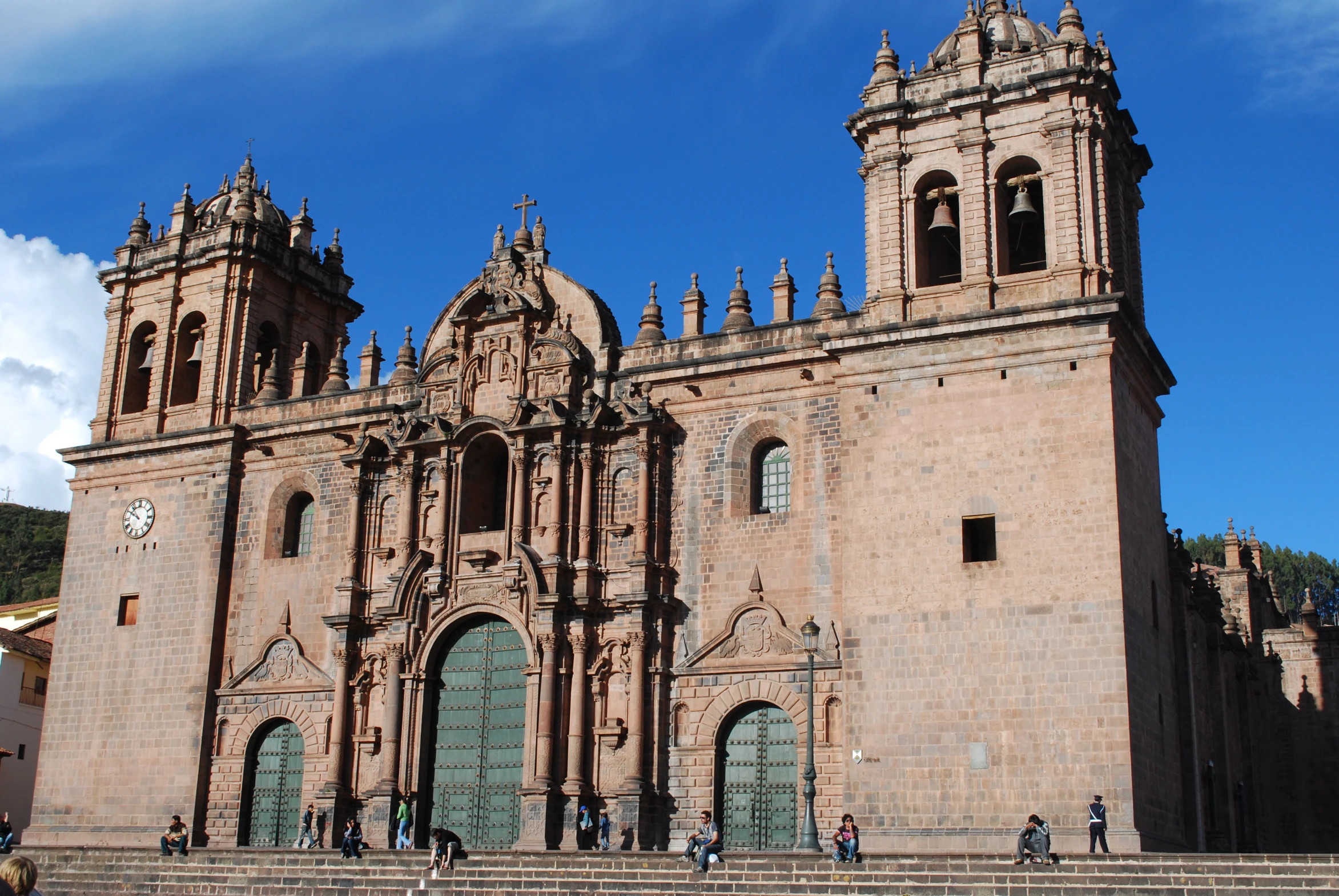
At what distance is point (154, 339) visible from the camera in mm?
33656

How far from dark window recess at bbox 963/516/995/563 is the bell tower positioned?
1507 cm

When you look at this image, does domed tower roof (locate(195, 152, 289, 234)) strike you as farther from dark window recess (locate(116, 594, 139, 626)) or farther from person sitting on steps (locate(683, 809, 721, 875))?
person sitting on steps (locate(683, 809, 721, 875))

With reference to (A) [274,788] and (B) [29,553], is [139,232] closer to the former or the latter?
(A) [274,788]

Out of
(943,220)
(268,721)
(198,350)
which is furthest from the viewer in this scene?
(198,350)

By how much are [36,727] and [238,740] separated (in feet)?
52.1

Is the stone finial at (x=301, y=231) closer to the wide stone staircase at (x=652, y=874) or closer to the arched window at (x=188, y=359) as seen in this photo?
the arched window at (x=188, y=359)

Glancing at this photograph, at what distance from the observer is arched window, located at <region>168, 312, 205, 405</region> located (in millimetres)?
33031

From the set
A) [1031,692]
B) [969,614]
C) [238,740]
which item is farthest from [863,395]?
[238,740]

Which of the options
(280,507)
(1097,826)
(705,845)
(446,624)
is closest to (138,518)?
(280,507)

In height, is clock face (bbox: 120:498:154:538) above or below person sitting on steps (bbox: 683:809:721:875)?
above

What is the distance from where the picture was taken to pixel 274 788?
28.8m

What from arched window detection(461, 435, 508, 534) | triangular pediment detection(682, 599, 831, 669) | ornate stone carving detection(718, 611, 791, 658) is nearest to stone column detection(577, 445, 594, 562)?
arched window detection(461, 435, 508, 534)

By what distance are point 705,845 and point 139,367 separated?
20.6 meters

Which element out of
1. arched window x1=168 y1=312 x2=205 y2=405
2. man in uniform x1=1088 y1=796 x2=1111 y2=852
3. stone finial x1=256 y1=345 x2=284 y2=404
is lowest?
man in uniform x1=1088 y1=796 x2=1111 y2=852
